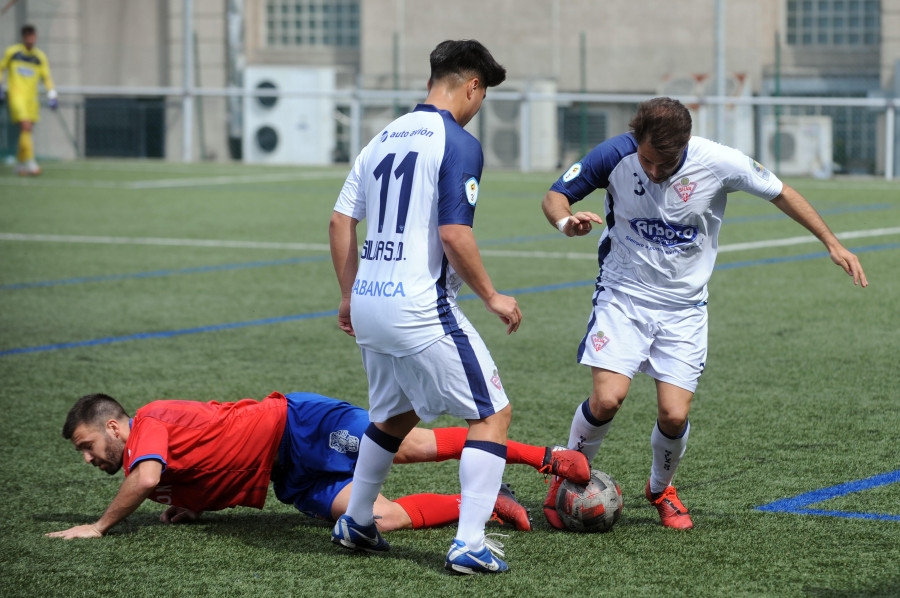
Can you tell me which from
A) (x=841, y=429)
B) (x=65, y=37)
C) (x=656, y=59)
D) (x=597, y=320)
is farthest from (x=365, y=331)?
(x=65, y=37)

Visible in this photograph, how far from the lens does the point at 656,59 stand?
31.5m

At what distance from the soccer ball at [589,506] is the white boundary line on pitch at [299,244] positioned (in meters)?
8.17

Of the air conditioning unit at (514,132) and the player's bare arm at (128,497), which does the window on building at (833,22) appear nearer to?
the air conditioning unit at (514,132)

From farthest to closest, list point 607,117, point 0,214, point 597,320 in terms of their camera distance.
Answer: point 607,117, point 0,214, point 597,320

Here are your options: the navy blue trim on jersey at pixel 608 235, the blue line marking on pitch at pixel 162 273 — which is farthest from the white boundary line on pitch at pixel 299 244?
the navy blue trim on jersey at pixel 608 235

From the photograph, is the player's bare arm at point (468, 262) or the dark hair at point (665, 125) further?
the dark hair at point (665, 125)

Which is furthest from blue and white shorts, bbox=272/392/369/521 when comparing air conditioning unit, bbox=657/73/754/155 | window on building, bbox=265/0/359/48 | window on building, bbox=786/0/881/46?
window on building, bbox=265/0/359/48

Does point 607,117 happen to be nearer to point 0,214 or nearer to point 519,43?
point 519,43

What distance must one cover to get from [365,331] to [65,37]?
32.7 meters

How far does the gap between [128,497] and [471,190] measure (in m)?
1.55

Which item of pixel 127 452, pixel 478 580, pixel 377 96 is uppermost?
pixel 377 96

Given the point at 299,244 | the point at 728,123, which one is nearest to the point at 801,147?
the point at 728,123

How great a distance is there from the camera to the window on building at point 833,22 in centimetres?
3102

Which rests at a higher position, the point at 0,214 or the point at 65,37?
the point at 65,37
